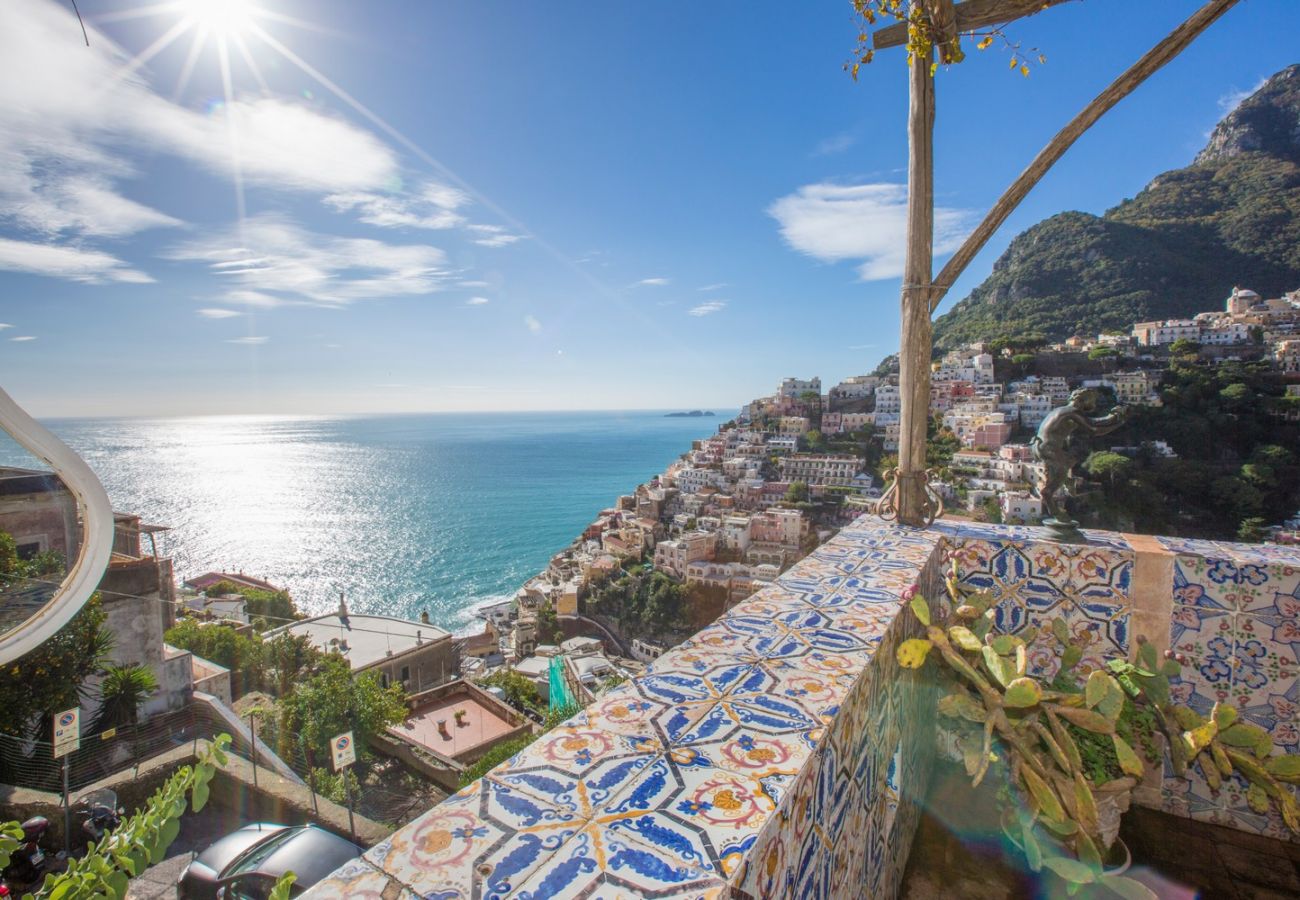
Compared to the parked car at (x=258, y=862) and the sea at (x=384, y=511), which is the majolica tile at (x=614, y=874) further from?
the sea at (x=384, y=511)

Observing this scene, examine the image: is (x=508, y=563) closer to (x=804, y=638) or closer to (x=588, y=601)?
(x=588, y=601)

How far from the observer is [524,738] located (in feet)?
32.7

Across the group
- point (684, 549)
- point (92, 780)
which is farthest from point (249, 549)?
point (92, 780)

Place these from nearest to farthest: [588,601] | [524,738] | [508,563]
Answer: [524,738] → [588,601] → [508,563]

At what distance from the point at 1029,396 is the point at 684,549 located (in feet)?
72.7

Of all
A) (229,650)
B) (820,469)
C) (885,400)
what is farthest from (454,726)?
(885,400)

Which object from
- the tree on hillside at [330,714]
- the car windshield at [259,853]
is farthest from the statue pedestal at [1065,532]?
the tree on hillside at [330,714]

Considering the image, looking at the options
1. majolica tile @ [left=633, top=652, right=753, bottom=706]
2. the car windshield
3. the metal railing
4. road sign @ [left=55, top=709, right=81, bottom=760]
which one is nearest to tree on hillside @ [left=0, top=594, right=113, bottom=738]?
the metal railing

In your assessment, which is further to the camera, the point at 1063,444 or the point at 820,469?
the point at 820,469

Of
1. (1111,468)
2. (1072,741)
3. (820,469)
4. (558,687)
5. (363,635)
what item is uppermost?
(1072,741)

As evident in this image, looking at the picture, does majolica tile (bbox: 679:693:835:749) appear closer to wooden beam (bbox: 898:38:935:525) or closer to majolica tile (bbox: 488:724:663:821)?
majolica tile (bbox: 488:724:663:821)

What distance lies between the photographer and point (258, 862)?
2.60 metres

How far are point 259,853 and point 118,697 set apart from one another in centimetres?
454

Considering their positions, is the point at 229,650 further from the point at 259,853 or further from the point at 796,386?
the point at 796,386
